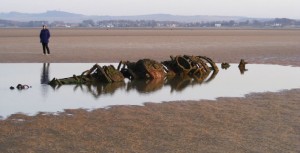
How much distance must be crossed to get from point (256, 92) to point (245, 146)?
20.2ft

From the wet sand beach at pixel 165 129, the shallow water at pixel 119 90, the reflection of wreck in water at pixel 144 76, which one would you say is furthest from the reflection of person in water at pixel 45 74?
the wet sand beach at pixel 165 129

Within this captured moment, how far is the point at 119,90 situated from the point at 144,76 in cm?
297

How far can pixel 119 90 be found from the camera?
14.1 meters

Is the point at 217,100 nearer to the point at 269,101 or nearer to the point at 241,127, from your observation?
the point at 269,101

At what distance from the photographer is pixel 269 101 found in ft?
39.0

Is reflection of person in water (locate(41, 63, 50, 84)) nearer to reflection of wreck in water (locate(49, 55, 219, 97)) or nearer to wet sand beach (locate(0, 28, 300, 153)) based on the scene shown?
reflection of wreck in water (locate(49, 55, 219, 97))

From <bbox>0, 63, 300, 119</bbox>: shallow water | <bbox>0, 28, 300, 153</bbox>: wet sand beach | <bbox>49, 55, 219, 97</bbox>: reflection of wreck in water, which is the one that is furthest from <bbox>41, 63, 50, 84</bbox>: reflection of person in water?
<bbox>0, 28, 300, 153</bbox>: wet sand beach

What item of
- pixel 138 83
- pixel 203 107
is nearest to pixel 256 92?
pixel 203 107

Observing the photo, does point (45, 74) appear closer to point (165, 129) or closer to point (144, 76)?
point (144, 76)

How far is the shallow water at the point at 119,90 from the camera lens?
11.5m

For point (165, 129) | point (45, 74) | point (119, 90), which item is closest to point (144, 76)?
point (119, 90)

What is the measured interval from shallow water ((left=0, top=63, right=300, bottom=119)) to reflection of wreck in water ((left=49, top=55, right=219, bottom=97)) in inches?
1.2

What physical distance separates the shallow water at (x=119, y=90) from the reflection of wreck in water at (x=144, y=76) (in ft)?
0.10

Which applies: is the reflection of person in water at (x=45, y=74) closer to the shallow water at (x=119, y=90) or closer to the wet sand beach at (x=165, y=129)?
the shallow water at (x=119, y=90)
